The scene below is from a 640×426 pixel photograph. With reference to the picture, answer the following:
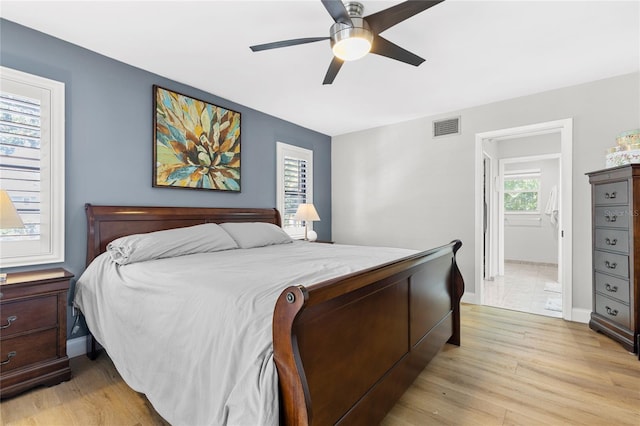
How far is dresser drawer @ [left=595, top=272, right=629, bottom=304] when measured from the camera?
2.59 m

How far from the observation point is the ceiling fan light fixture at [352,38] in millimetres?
1876

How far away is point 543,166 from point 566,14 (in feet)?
18.0

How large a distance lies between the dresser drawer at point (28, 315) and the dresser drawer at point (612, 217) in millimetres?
4473

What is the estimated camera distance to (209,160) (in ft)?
11.2

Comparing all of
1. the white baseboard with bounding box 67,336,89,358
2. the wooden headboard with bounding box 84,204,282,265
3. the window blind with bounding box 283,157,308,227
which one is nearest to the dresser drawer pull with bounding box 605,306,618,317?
the window blind with bounding box 283,157,308,227

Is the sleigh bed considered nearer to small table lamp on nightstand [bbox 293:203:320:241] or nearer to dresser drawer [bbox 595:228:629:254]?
dresser drawer [bbox 595:228:629:254]

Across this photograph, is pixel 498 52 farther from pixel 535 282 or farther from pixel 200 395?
pixel 535 282

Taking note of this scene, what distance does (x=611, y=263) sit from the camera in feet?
9.04

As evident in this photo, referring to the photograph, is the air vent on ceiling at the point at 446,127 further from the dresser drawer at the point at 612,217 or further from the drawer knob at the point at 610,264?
the drawer knob at the point at 610,264

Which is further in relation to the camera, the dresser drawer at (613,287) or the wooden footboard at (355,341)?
the dresser drawer at (613,287)

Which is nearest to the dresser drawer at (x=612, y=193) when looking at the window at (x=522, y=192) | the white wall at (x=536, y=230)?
the white wall at (x=536, y=230)

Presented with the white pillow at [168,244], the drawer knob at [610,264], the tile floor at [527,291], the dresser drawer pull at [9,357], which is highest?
the white pillow at [168,244]

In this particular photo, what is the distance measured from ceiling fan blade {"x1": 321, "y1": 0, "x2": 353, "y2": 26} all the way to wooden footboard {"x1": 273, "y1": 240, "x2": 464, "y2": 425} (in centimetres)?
145

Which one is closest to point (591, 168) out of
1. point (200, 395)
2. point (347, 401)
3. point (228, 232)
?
point (347, 401)
